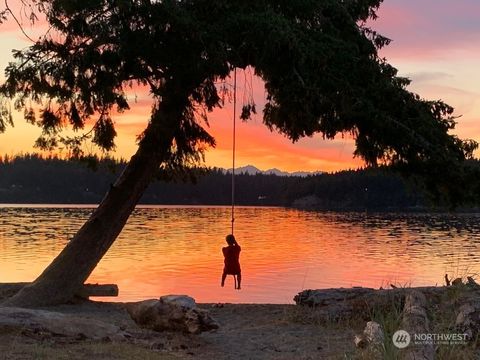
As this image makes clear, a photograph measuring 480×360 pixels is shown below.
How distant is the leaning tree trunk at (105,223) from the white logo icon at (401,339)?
34.8 feet

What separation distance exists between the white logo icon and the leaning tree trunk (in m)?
10.6

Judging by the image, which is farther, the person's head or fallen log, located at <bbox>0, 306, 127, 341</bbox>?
the person's head

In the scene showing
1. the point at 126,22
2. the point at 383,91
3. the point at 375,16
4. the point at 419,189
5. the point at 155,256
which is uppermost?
the point at 375,16

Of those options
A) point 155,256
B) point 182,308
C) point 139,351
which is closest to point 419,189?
point 182,308

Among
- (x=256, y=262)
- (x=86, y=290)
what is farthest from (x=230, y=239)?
(x=256, y=262)

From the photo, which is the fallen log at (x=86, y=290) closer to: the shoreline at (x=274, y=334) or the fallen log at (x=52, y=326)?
the shoreline at (x=274, y=334)

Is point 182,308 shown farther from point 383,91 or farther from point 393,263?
point 393,263

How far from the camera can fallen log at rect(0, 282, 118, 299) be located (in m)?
19.3

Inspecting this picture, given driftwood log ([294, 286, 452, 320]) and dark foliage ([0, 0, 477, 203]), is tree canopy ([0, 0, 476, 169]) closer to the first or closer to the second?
dark foliage ([0, 0, 477, 203])

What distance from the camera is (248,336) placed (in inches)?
549

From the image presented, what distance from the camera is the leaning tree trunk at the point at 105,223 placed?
59.7 feet

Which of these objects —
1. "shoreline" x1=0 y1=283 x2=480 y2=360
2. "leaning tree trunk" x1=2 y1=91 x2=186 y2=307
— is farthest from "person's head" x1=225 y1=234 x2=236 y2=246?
"leaning tree trunk" x1=2 y1=91 x2=186 y2=307

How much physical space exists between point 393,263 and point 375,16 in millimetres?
35258

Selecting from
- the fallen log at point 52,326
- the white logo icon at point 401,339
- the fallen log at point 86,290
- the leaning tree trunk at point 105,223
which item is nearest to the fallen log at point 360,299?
the fallen log at point 52,326
